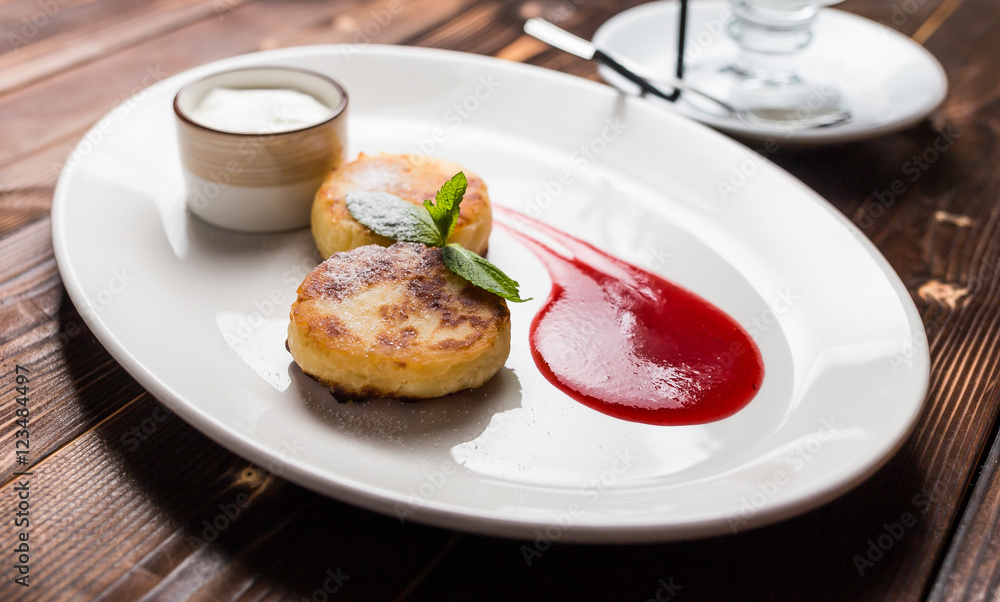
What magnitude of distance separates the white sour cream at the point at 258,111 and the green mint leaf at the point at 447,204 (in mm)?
460

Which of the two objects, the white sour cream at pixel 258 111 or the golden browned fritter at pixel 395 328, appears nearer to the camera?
the golden browned fritter at pixel 395 328

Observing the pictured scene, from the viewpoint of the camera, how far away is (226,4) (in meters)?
3.37

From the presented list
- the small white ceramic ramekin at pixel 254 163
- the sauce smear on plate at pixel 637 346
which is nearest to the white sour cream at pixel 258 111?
the small white ceramic ramekin at pixel 254 163

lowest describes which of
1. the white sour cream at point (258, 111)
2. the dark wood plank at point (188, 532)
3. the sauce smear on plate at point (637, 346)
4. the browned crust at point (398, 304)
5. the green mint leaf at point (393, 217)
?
the sauce smear on plate at point (637, 346)

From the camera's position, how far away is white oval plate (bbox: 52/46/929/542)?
140cm

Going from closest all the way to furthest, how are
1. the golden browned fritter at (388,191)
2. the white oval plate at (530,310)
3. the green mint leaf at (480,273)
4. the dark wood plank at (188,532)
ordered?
the dark wood plank at (188,532), the white oval plate at (530,310), the green mint leaf at (480,273), the golden browned fritter at (388,191)

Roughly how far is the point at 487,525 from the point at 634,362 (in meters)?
0.65

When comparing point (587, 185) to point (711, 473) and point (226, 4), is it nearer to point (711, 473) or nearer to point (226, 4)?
point (711, 473)

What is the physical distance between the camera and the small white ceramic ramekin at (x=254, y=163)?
6.72ft

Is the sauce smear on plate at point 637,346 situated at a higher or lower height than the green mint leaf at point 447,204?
lower

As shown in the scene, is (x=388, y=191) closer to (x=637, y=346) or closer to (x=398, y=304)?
(x=398, y=304)

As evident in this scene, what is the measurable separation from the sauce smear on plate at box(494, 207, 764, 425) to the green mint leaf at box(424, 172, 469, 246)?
12.4 inches

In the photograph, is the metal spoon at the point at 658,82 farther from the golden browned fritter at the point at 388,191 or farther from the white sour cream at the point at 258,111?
the white sour cream at the point at 258,111

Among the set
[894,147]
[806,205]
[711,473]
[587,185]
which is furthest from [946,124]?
[711,473]
